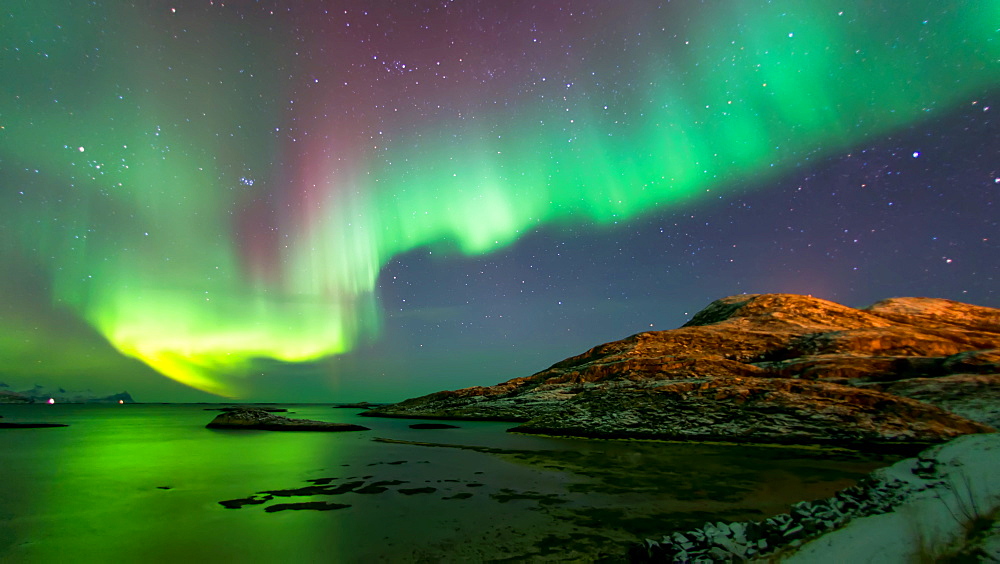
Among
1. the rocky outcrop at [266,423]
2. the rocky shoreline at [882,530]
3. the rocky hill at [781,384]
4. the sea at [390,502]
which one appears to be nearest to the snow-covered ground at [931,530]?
the rocky shoreline at [882,530]

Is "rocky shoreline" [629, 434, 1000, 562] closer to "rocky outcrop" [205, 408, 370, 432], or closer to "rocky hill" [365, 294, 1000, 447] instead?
"rocky hill" [365, 294, 1000, 447]

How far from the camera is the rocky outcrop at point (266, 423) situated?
118ft

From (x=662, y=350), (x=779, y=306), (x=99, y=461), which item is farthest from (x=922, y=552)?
(x=779, y=306)

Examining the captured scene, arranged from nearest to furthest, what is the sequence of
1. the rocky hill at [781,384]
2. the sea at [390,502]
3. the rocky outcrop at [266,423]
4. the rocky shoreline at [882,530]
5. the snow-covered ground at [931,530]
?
the snow-covered ground at [931,530] → the rocky shoreline at [882,530] → the sea at [390,502] → the rocky hill at [781,384] → the rocky outcrop at [266,423]

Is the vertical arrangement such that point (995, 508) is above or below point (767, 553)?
above

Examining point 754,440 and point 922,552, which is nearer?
point 922,552

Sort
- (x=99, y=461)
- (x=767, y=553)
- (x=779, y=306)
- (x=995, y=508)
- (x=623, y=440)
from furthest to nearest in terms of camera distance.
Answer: (x=779, y=306), (x=623, y=440), (x=99, y=461), (x=767, y=553), (x=995, y=508)

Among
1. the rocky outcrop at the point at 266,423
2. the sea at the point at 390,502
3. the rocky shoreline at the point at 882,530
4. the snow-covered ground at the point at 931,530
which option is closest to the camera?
the snow-covered ground at the point at 931,530

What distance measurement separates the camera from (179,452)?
22.0 m

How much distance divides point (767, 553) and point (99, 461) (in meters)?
28.0

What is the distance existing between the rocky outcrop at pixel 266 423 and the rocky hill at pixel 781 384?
17.5 meters

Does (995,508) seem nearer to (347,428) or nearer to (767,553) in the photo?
(767,553)

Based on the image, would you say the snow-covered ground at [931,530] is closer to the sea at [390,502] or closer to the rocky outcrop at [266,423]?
the sea at [390,502]

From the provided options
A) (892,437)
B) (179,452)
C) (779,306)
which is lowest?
(892,437)
